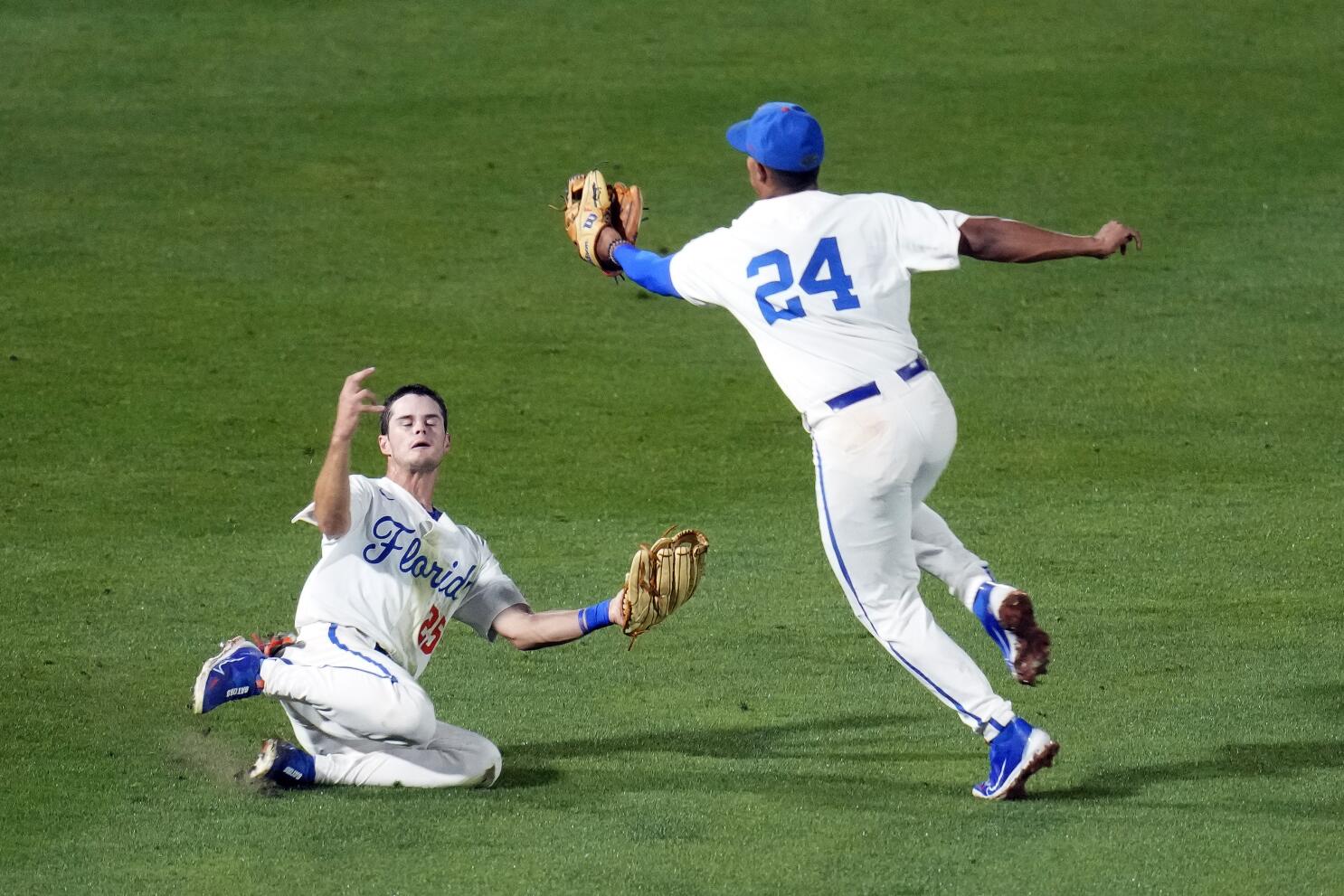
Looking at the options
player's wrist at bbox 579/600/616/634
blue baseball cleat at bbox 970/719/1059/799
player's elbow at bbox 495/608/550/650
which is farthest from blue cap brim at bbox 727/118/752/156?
blue baseball cleat at bbox 970/719/1059/799

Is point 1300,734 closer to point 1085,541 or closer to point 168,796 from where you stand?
point 1085,541

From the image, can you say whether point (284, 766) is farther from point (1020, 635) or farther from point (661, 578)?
point (1020, 635)

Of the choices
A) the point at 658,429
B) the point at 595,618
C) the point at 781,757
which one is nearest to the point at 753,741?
the point at 781,757

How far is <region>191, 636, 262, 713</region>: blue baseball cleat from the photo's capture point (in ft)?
17.6

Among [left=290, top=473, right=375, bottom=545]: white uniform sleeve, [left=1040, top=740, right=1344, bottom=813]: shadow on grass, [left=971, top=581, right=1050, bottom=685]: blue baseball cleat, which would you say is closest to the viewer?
[left=971, top=581, right=1050, bottom=685]: blue baseball cleat

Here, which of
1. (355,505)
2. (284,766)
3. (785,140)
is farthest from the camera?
(355,505)

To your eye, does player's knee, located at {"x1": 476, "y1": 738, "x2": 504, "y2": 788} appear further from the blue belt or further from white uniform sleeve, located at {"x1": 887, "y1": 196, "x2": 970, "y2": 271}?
white uniform sleeve, located at {"x1": 887, "y1": 196, "x2": 970, "y2": 271}

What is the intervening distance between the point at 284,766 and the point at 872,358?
200 cm

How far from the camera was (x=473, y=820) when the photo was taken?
5.20 m

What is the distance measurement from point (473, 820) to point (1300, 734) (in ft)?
8.42

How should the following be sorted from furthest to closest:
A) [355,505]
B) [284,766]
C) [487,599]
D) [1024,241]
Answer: [487,599] < [355,505] < [284,766] < [1024,241]

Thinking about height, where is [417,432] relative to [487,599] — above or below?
above

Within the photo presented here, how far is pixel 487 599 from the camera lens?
589cm

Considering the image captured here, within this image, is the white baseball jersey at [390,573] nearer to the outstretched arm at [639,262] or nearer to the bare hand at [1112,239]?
the outstretched arm at [639,262]
